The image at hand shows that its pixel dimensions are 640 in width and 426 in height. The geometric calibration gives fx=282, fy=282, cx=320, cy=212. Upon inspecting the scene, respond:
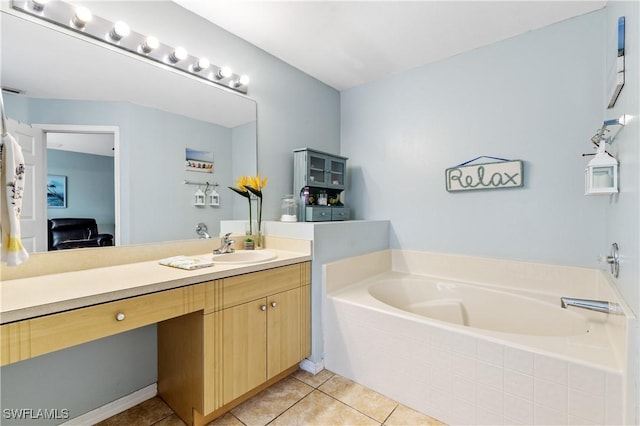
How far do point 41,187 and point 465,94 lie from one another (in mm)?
2753

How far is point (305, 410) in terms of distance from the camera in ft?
5.07

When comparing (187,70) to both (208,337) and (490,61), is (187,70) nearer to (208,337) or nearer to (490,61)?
(208,337)

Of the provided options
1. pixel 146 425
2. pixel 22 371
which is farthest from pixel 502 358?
pixel 22 371

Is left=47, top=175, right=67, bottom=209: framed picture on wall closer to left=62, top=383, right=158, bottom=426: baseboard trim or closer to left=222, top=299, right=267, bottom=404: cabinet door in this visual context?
left=222, top=299, right=267, bottom=404: cabinet door

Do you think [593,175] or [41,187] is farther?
[593,175]

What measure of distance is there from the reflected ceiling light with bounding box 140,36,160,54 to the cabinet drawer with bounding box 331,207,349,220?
5.45ft

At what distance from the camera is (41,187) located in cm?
129

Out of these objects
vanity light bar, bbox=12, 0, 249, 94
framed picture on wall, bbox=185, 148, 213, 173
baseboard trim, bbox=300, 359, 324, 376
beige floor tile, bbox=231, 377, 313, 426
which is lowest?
beige floor tile, bbox=231, 377, 313, 426

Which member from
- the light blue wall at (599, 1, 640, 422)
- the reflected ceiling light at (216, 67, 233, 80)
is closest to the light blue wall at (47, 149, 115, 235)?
the reflected ceiling light at (216, 67, 233, 80)

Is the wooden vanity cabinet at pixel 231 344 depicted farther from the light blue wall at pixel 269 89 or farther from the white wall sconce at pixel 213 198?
the light blue wall at pixel 269 89

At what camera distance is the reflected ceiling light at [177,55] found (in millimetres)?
1718

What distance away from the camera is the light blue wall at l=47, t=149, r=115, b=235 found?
4.40ft

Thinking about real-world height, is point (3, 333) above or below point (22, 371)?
above

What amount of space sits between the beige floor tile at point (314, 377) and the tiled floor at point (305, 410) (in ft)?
0.11
